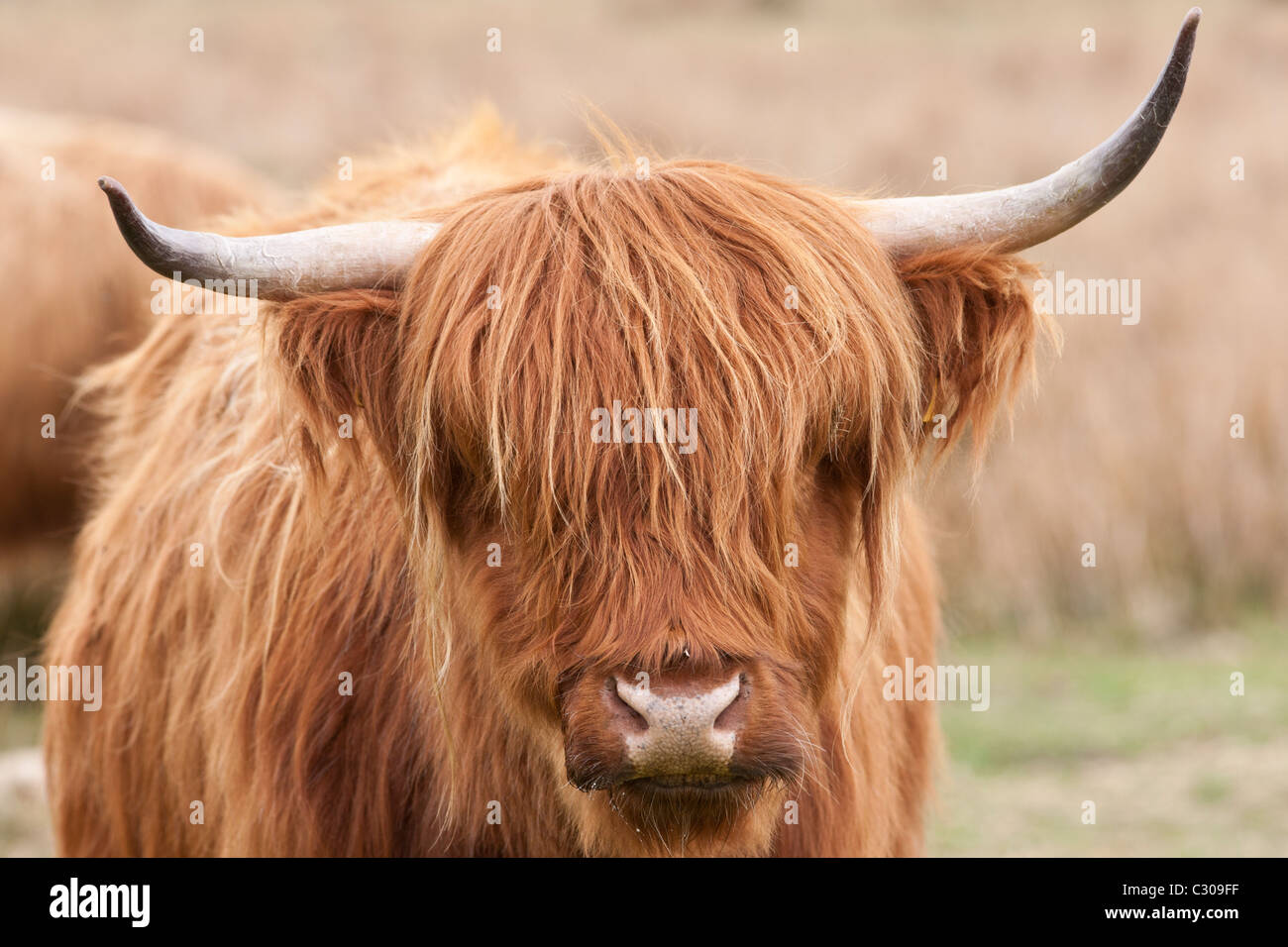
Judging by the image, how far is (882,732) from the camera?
289 centimetres

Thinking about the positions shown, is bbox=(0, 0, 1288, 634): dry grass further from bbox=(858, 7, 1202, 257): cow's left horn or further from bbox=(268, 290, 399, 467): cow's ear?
bbox=(268, 290, 399, 467): cow's ear

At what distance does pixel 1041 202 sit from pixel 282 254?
49.8 inches

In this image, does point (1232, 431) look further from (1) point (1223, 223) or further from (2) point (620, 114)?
(2) point (620, 114)

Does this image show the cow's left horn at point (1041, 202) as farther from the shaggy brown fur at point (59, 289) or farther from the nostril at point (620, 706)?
the shaggy brown fur at point (59, 289)

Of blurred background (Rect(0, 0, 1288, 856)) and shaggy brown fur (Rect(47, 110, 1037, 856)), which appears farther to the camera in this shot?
blurred background (Rect(0, 0, 1288, 856))

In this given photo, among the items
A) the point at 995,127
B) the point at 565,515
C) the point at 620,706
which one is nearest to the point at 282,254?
the point at 565,515

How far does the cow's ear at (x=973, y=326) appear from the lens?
2373 millimetres

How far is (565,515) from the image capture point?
2.16m

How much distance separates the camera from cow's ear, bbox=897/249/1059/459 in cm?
237

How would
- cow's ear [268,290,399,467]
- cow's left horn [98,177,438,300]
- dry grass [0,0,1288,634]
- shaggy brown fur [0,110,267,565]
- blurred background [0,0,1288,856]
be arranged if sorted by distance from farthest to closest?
dry grass [0,0,1288,634] < shaggy brown fur [0,110,267,565] < blurred background [0,0,1288,856] < cow's ear [268,290,399,467] < cow's left horn [98,177,438,300]

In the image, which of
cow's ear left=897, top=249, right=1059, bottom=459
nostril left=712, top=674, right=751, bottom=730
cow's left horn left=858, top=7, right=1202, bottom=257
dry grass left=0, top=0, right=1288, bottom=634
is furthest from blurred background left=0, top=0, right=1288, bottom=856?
nostril left=712, top=674, right=751, bottom=730

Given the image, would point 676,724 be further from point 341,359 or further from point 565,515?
point 341,359

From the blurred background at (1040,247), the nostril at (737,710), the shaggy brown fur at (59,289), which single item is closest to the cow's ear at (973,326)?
the blurred background at (1040,247)

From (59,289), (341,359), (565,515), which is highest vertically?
(59,289)
